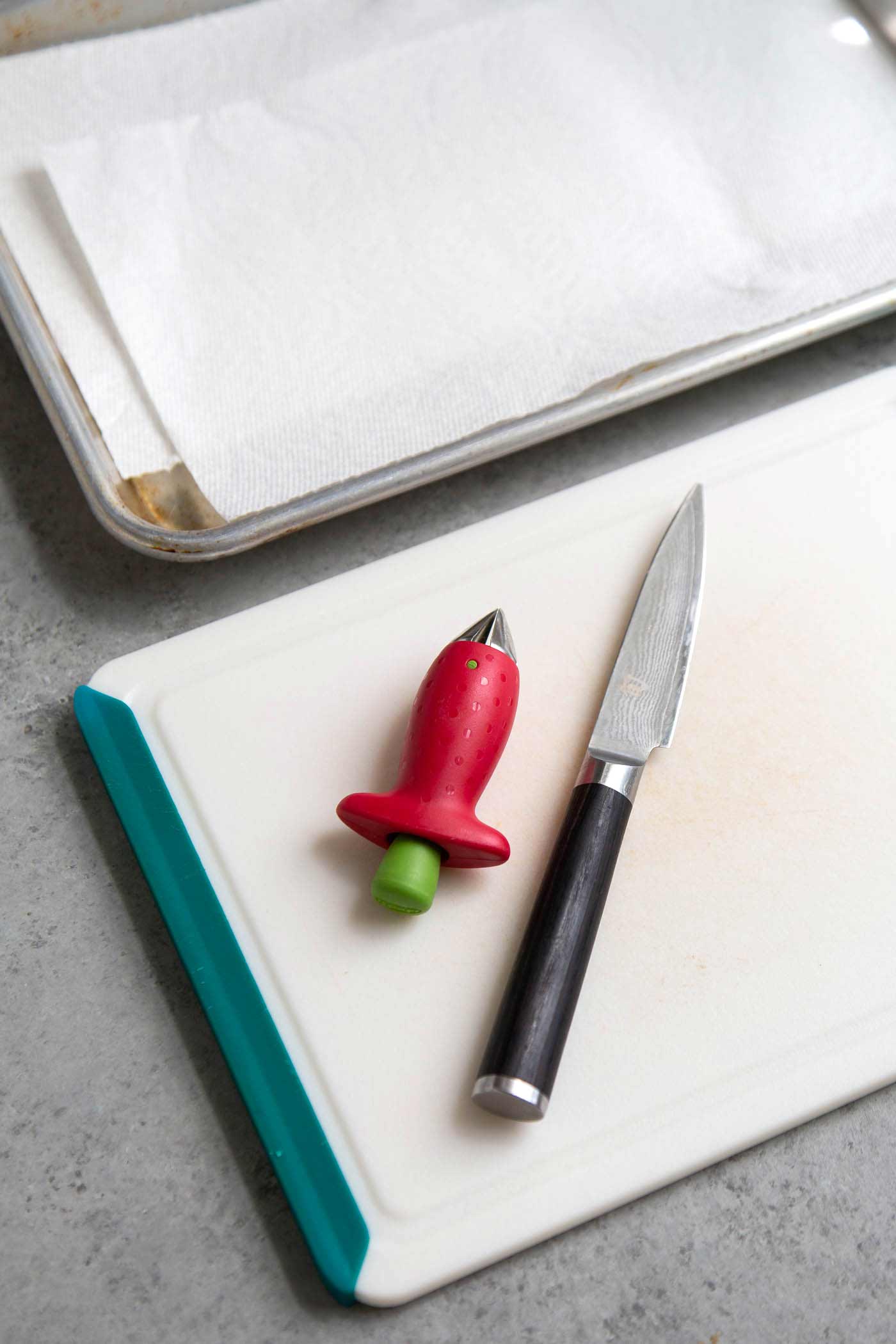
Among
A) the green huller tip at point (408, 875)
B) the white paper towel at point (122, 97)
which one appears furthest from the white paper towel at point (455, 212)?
the green huller tip at point (408, 875)

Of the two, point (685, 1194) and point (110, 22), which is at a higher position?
point (110, 22)

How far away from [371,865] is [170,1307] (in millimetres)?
221

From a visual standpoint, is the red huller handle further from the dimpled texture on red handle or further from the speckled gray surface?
the speckled gray surface

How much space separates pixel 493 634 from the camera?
561mm

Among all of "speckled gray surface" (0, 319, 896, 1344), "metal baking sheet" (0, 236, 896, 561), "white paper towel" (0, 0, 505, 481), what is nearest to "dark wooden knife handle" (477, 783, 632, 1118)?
"speckled gray surface" (0, 319, 896, 1344)

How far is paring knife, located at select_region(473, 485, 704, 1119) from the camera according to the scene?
493mm

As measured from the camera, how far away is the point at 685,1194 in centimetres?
53

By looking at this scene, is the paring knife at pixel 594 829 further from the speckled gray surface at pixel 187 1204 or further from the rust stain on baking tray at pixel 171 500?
the rust stain on baking tray at pixel 171 500

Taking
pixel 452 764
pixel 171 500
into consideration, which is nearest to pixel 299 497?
pixel 171 500

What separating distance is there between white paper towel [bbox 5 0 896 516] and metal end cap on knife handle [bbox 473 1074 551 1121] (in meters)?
0.35

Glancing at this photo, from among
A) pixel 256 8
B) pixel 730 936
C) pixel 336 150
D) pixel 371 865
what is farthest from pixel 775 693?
pixel 256 8

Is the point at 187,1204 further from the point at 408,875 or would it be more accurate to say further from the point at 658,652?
the point at 658,652

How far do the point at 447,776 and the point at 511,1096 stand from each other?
0.48 feet

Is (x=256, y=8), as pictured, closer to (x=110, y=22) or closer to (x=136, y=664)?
(x=110, y=22)
